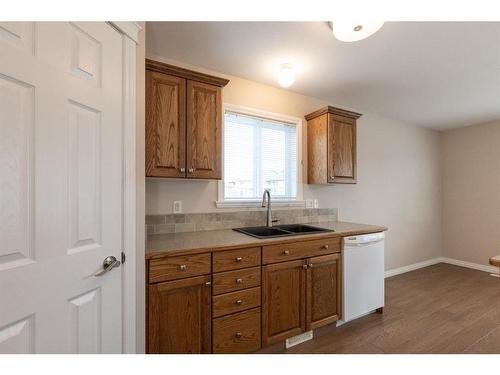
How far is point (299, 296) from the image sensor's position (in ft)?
6.40

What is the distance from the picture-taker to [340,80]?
250cm

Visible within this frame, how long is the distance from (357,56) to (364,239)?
5.39 feet

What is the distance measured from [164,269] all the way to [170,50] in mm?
1719

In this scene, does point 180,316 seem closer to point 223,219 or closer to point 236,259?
point 236,259

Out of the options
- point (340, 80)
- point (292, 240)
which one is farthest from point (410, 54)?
point (292, 240)

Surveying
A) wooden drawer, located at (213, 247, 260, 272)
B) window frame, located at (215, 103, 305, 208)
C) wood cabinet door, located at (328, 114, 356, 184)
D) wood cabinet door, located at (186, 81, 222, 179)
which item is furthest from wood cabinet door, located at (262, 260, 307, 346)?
wood cabinet door, located at (328, 114, 356, 184)

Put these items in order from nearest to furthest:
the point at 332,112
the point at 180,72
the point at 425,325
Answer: the point at 180,72 < the point at 425,325 < the point at 332,112

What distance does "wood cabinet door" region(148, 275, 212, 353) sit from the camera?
4.68 feet

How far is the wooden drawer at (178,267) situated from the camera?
1.43 metres

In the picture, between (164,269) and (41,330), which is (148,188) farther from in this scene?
(41,330)

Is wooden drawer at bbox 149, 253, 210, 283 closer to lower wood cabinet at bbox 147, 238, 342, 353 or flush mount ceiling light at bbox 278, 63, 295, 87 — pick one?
lower wood cabinet at bbox 147, 238, 342, 353

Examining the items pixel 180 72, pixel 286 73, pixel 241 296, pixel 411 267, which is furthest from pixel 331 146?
pixel 411 267

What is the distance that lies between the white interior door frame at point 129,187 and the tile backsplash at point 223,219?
731 millimetres

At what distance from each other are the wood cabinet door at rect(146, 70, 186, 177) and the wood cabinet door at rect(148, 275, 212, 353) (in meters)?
0.78
